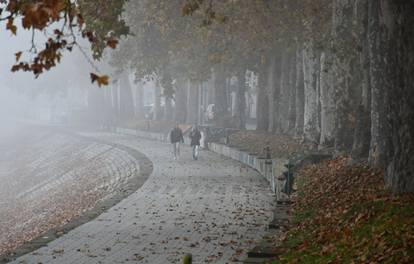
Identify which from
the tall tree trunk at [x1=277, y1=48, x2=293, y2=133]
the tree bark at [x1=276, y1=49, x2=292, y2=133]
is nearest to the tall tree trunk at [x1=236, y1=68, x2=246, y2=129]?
the tree bark at [x1=276, y1=49, x2=292, y2=133]

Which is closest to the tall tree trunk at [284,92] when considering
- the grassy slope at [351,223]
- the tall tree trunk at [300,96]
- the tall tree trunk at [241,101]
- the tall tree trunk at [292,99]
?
the tall tree trunk at [292,99]

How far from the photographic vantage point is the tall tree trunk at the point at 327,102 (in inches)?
1131

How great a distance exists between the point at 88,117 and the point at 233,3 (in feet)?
207

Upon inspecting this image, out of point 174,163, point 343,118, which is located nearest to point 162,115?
point 174,163

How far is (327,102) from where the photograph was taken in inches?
1160

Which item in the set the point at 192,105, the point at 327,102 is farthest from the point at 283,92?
the point at 192,105

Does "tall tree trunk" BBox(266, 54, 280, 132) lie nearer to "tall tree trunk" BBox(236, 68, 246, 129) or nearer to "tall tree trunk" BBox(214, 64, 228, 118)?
"tall tree trunk" BBox(236, 68, 246, 129)

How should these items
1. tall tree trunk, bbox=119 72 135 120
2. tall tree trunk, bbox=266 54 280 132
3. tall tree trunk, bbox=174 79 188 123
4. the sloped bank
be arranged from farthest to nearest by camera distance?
tall tree trunk, bbox=119 72 135 120 < tall tree trunk, bbox=174 79 188 123 < tall tree trunk, bbox=266 54 280 132 < the sloped bank

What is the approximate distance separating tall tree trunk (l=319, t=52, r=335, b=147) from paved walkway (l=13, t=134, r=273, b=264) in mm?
2423

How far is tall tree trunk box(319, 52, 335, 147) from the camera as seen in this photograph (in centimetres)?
2872

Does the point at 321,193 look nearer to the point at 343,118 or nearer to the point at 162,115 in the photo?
the point at 343,118

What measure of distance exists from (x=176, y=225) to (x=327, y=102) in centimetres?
1050

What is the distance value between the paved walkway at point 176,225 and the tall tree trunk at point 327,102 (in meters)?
2.42

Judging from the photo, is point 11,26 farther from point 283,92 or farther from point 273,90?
point 273,90
